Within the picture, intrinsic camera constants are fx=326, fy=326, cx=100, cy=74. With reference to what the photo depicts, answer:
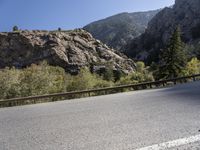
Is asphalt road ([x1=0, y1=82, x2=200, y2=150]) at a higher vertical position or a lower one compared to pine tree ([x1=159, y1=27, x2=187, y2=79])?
lower

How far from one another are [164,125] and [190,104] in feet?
9.81

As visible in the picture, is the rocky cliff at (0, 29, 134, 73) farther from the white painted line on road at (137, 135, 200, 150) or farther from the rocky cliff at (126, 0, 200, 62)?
the white painted line on road at (137, 135, 200, 150)

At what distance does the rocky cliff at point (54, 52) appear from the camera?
357 ft

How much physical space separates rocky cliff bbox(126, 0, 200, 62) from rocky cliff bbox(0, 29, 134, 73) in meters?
57.9

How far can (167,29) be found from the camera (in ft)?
586

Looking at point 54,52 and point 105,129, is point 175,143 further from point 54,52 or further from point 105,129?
point 54,52

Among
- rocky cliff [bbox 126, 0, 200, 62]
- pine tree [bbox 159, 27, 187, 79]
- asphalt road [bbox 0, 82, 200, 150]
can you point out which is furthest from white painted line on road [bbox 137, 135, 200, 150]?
rocky cliff [bbox 126, 0, 200, 62]

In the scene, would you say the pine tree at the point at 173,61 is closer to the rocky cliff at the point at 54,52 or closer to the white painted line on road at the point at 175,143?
the white painted line on road at the point at 175,143

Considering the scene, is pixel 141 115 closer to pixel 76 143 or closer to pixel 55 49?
pixel 76 143

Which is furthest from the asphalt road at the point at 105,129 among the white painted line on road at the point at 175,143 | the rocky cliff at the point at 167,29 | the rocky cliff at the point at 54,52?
the rocky cliff at the point at 167,29

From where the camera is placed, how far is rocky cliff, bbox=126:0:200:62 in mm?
171000

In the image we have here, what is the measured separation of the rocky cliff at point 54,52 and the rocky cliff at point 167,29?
57914mm

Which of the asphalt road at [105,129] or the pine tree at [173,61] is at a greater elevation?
the pine tree at [173,61]

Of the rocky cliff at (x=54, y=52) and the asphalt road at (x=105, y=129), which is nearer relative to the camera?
the asphalt road at (x=105, y=129)
